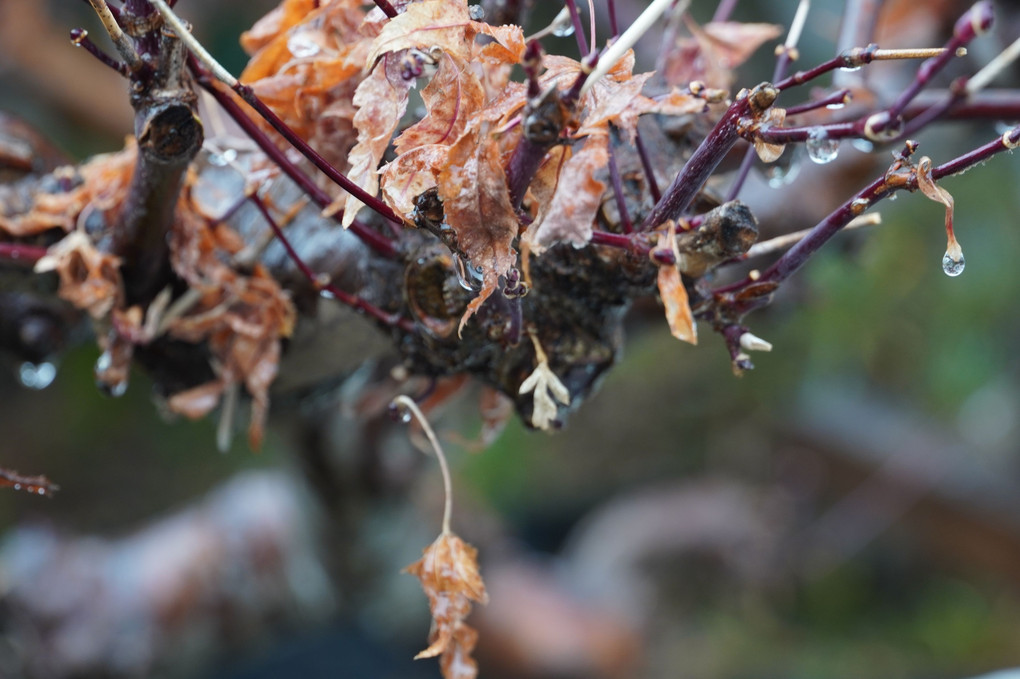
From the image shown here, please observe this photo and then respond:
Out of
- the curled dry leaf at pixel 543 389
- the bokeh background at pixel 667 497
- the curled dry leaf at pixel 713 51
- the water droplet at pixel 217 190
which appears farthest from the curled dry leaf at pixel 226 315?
the bokeh background at pixel 667 497

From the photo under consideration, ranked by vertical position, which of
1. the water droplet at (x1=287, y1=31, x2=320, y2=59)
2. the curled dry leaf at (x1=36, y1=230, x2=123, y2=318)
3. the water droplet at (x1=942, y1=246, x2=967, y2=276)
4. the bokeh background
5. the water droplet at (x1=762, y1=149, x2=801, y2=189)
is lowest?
the bokeh background

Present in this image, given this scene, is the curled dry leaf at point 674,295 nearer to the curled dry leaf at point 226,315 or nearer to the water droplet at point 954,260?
the water droplet at point 954,260

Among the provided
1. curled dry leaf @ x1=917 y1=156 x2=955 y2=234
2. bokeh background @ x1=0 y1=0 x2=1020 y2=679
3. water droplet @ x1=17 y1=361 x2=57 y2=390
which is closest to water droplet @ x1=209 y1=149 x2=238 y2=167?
water droplet @ x1=17 y1=361 x2=57 y2=390

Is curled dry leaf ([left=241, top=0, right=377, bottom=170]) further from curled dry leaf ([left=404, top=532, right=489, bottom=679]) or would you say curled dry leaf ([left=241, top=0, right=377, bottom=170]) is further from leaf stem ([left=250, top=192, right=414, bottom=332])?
curled dry leaf ([left=404, top=532, right=489, bottom=679])

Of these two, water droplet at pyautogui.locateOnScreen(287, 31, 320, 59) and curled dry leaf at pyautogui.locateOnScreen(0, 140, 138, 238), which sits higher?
water droplet at pyautogui.locateOnScreen(287, 31, 320, 59)

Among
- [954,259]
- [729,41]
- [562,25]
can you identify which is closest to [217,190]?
[562,25]

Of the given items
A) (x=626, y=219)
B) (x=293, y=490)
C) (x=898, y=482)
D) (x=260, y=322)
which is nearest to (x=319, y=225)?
(x=260, y=322)

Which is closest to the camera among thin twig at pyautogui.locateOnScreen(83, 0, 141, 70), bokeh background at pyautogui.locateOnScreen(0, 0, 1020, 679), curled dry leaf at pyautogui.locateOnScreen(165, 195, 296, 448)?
thin twig at pyautogui.locateOnScreen(83, 0, 141, 70)
